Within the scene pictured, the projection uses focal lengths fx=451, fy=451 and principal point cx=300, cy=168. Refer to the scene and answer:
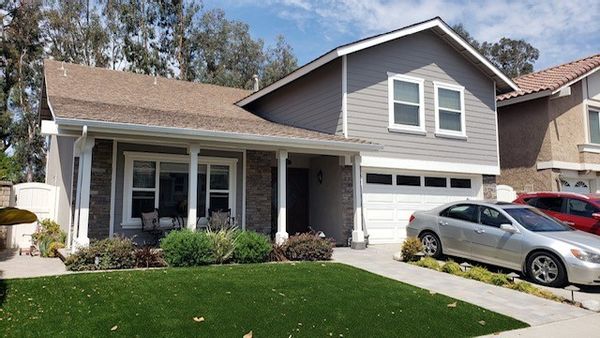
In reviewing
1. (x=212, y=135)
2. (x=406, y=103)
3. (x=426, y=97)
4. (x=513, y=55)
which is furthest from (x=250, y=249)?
(x=513, y=55)

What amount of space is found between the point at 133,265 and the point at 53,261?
239 cm

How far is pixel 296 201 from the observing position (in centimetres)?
1440

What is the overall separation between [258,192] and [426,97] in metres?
6.17

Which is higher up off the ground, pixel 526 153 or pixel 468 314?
pixel 526 153

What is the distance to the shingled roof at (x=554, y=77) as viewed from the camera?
52.6ft

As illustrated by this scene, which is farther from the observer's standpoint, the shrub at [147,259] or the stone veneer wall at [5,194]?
the stone veneer wall at [5,194]

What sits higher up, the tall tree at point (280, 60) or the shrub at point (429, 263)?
the tall tree at point (280, 60)

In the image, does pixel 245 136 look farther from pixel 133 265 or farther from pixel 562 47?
pixel 562 47

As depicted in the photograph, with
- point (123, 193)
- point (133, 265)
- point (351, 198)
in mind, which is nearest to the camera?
point (133, 265)

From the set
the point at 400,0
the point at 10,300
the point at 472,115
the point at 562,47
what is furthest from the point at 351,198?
the point at 562,47

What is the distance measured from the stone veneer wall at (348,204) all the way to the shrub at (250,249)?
3.34 metres

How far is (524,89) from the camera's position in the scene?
1697 cm

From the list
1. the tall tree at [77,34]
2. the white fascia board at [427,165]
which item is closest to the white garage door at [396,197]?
the white fascia board at [427,165]

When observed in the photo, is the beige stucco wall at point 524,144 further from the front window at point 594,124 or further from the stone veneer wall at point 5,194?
the stone veneer wall at point 5,194
